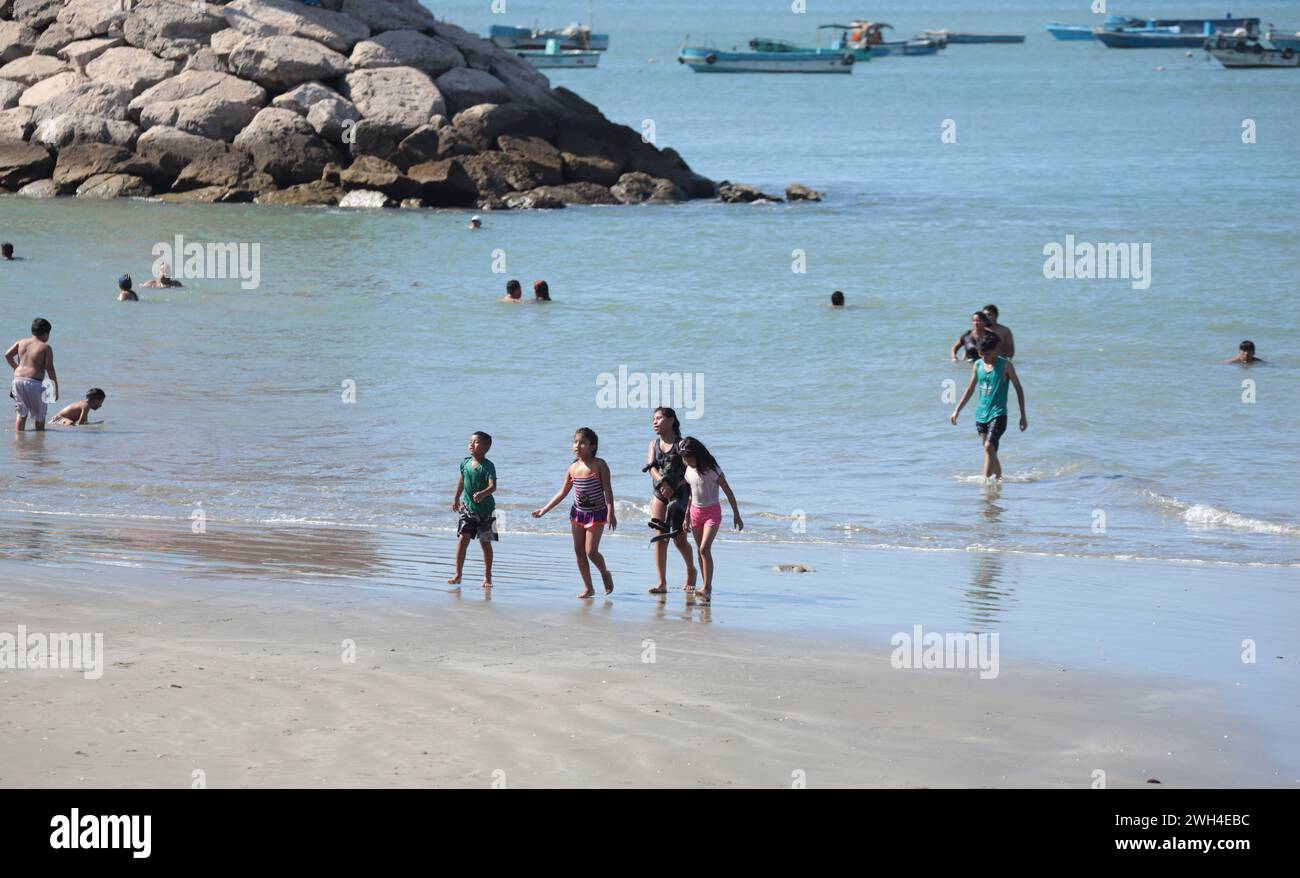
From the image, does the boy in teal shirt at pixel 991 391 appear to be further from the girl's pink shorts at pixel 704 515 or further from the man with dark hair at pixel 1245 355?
the man with dark hair at pixel 1245 355

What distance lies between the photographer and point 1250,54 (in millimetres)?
108562

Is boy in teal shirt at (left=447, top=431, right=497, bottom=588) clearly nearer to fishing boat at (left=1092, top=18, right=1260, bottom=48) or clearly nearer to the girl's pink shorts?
the girl's pink shorts

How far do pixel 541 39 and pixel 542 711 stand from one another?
12932 centimetres

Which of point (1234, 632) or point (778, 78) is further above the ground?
point (778, 78)

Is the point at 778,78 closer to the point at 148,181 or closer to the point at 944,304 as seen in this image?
the point at 148,181

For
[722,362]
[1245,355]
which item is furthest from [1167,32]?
[722,362]

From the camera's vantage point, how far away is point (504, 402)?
20094mm

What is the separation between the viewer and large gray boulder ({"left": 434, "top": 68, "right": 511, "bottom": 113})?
3984 cm

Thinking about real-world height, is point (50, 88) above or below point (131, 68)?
below

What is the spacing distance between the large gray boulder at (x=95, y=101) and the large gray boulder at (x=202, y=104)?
1.36 feet

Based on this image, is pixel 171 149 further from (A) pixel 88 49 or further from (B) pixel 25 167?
(A) pixel 88 49

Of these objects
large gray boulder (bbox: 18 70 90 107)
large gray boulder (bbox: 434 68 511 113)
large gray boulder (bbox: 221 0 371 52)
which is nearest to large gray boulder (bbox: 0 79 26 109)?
large gray boulder (bbox: 18 70 90 107)

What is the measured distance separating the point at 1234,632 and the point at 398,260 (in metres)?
23.8
